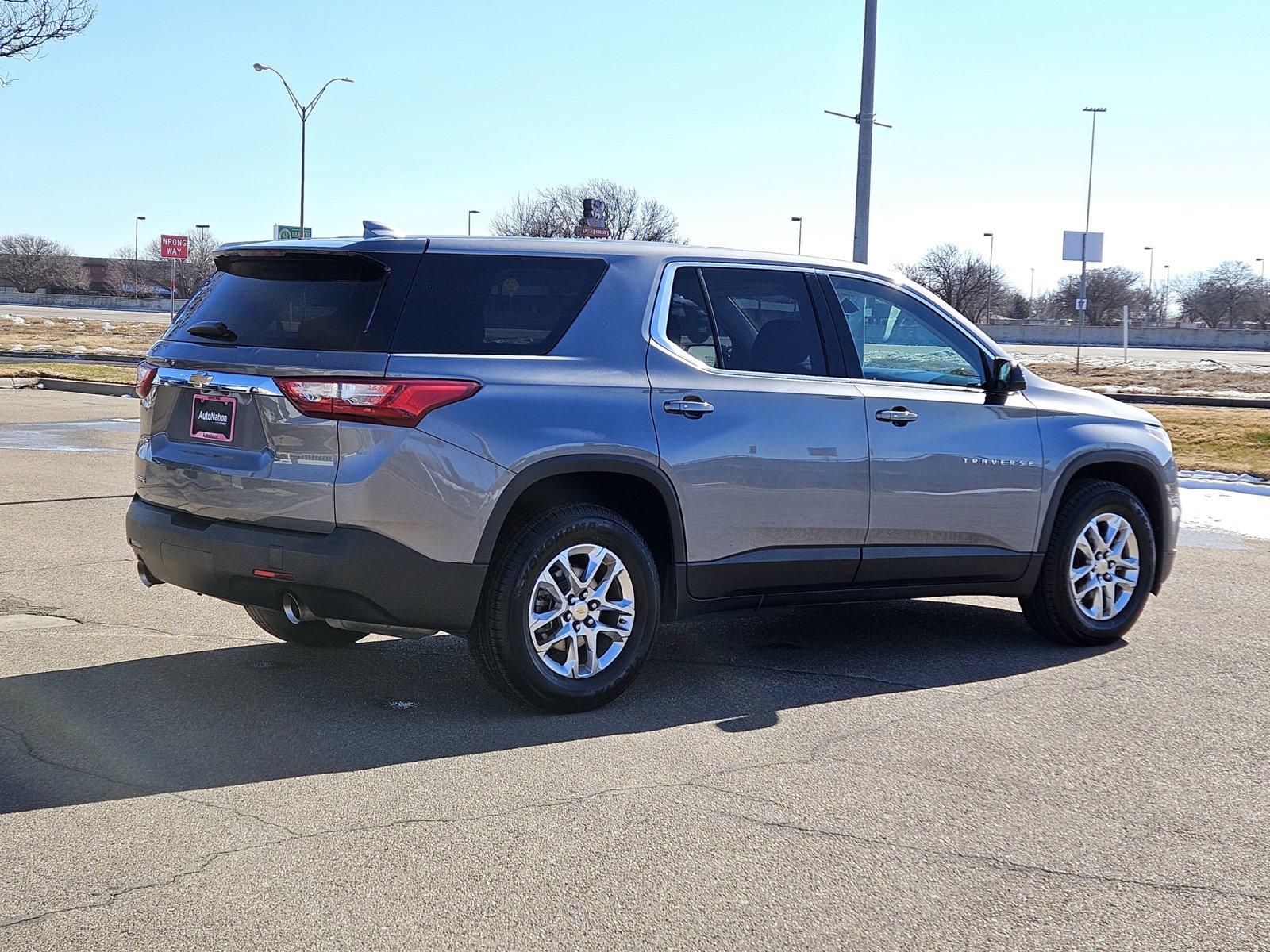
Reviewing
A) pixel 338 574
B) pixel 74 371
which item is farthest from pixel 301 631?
pixel 74 371

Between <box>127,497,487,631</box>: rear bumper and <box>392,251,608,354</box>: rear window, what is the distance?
78 centimetres

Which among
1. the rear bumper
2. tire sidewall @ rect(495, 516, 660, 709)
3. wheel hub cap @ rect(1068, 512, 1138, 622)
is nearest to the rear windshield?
the rear bumper

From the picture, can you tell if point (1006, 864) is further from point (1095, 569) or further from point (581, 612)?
point (1095, 569)

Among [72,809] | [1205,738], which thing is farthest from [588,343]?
[1205,738]

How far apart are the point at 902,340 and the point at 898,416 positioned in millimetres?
483

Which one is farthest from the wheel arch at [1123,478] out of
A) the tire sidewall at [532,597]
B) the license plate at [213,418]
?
the license plate at [213,418]

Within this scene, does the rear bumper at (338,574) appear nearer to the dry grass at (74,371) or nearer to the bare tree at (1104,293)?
the dry grass at (74,371)

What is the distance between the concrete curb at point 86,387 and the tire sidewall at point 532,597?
21166mm

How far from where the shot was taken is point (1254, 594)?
8578mm

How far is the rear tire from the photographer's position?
21.4 ft

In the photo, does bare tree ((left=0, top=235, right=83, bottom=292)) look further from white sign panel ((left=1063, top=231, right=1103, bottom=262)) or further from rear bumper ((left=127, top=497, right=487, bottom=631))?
rear bumper ((left=127, top=497, right=487, bottom=631))

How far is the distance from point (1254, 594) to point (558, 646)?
5145 millimetres

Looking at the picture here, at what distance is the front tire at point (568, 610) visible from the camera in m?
5.34

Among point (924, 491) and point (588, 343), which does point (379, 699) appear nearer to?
point (588, 343)
